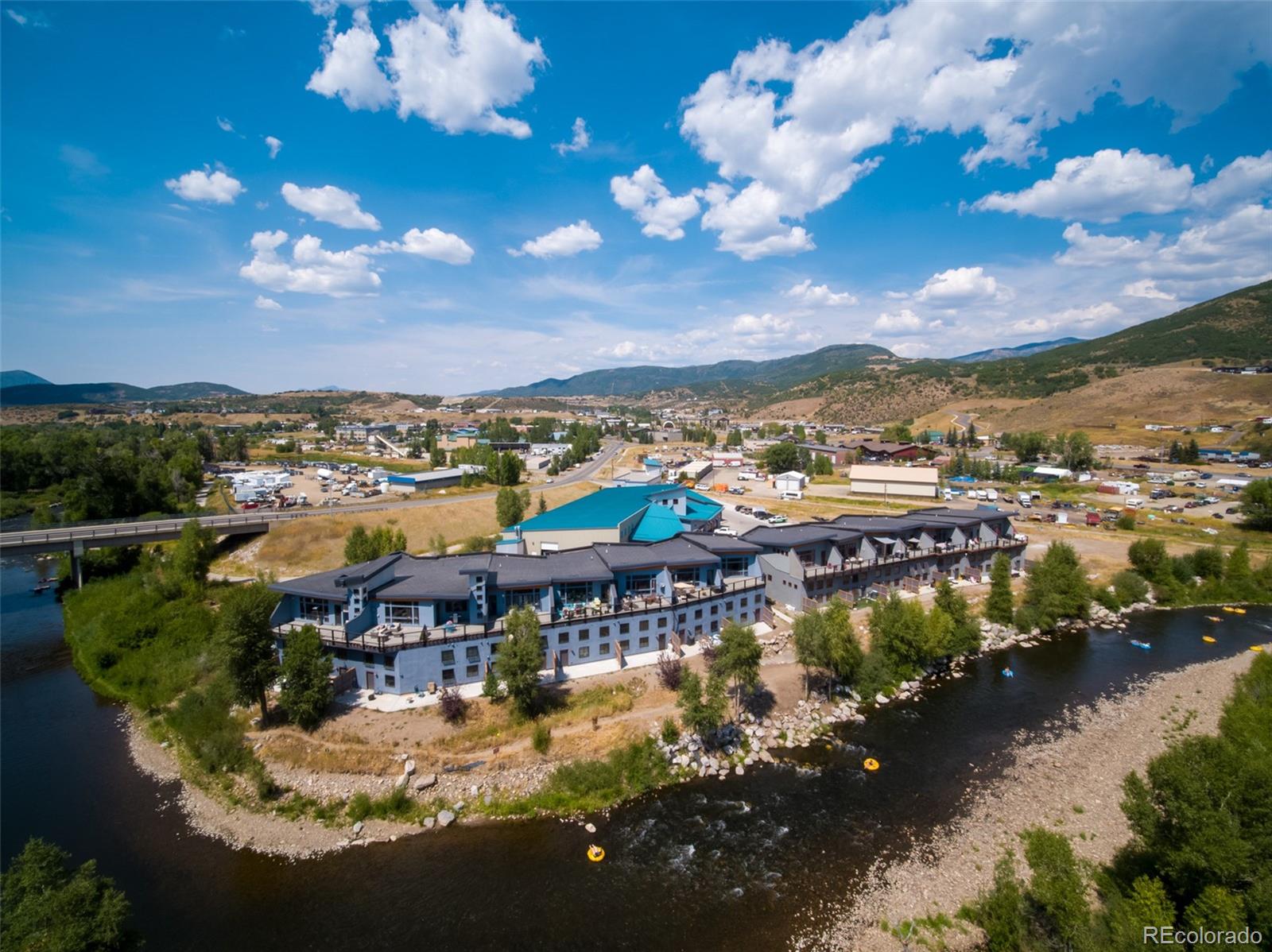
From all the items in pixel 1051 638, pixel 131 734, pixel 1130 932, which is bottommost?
pixel 1051 638

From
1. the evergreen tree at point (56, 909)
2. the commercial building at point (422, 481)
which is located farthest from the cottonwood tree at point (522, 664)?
the commercial building at point (422, 481)

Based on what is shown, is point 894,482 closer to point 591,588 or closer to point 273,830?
point 591,588

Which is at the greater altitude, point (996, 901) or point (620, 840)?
point (996, 901)

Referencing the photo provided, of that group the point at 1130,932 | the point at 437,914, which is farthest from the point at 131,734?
the point at 1130,932

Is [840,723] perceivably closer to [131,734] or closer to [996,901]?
[996,901]

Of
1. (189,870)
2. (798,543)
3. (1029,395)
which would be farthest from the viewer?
(1029,395)

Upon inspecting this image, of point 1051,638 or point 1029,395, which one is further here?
point 1029,395

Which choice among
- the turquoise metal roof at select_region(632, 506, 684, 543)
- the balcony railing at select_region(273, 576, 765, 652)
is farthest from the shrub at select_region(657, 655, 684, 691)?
the turquoise metal roof at select_region(632, 506, 684, 543)
